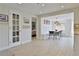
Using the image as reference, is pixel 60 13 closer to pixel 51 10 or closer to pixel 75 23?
pixel 51 10

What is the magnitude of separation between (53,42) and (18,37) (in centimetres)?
142

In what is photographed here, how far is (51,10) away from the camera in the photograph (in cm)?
492

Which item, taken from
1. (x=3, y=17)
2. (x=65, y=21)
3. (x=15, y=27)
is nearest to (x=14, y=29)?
(x=15, y=27)

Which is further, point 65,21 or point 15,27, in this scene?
point 15,27

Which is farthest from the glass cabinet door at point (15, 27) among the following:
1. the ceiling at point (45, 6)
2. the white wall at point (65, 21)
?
Answer: the white wall at point (65, 21)

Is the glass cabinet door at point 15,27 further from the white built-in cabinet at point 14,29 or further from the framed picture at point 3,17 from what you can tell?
the framed picture at point 3,17

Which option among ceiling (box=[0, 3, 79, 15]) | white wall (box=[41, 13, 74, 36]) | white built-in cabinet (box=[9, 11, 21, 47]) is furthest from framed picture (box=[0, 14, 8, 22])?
white wall (box=[41, 13, 74, 36])

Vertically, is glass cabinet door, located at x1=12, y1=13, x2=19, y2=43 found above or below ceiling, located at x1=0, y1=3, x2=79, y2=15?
below

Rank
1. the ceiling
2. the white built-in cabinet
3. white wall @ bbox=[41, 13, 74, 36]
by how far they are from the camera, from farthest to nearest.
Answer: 1. the white built-in cabinet
2. white wall @ bbox=[41, 13, 74, 36]
3. the ceiling

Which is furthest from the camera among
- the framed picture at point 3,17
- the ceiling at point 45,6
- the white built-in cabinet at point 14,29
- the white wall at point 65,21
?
the white built-in cabinet at point 14,29

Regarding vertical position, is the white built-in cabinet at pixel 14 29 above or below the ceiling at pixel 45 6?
below

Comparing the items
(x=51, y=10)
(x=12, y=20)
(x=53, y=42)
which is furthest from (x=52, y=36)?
(x=12, y=20)

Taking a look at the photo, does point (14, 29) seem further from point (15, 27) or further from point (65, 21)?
point (65, 21)

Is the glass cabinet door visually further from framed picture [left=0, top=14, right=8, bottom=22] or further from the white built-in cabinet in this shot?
framed picture [left=0, top=14, right=8, bottom=22]
